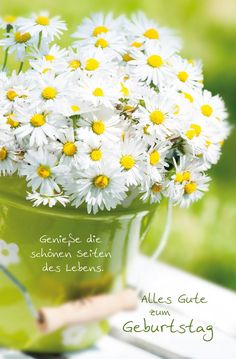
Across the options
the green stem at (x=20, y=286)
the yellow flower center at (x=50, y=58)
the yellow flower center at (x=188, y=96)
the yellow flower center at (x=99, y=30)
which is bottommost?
the green stem at (x=20, y=286)

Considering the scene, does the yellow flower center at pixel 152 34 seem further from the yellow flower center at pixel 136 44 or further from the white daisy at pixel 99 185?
the white daisy at pixel 99 185

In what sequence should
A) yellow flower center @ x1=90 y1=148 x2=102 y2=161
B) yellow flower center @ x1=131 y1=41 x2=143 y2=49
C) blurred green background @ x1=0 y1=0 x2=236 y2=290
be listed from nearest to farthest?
yellow flower center @ x1=90 y1=148 x2=102 y2=161, yellow flower center @ x1=131 y1=41 x2=143 y2=49, blurred green background @ x1=0 y1=0 x2=236 y2=290

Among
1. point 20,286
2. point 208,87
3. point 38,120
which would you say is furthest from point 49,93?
point 208,87

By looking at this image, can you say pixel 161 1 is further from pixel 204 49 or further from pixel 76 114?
pixel 76 114

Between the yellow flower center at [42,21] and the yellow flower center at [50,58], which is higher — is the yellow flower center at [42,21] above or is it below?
above

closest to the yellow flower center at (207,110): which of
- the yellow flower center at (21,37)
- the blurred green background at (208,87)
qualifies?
the yellow flower center at (21,37)

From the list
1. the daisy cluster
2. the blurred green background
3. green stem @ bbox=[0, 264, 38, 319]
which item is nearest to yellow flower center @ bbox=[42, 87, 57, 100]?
the daisy cluster

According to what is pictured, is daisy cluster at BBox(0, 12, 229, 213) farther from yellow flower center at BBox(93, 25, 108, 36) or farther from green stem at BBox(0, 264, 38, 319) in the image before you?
green stem at BBox(0, 264, 38, 319)
